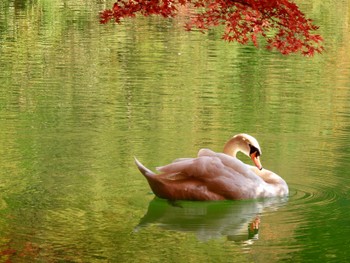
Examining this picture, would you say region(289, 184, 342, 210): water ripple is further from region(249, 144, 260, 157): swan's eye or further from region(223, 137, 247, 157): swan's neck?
region(223, 137, 247, 157): swan's neck

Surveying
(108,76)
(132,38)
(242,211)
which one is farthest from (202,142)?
(132,38)

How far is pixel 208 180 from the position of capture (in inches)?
401

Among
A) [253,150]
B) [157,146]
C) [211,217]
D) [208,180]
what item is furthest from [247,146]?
[157,146]

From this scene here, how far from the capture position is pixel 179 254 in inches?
331

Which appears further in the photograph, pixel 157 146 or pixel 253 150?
pixel 157 146

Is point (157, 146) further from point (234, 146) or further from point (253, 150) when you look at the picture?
point (253, 150)

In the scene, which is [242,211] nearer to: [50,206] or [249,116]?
[50,206]

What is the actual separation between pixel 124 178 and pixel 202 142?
2260 millimetres

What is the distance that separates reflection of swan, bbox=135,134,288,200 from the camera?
10.1 meters

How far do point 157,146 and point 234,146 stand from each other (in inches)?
75.5

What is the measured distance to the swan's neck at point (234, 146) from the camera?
35.7ft

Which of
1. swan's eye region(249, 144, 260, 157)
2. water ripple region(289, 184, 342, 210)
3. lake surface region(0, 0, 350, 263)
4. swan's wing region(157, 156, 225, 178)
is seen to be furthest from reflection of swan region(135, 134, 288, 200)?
swan's eye region(249, 144, 260, 157)

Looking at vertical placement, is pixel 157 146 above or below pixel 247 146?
below

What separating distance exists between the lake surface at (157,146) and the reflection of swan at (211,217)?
20mm
